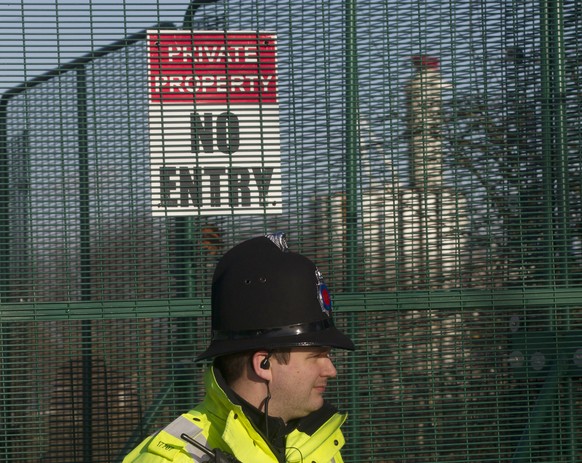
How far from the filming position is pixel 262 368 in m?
2.85

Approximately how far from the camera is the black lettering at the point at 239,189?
5.51 meters

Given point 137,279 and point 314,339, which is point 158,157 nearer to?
point 137,279

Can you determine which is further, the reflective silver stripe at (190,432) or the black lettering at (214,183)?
the black lettering at (214,183)

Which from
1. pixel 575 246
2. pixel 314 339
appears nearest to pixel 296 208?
pixel 575 246

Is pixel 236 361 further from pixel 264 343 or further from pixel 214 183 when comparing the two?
pixel 214 183

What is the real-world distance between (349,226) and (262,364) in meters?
2.77

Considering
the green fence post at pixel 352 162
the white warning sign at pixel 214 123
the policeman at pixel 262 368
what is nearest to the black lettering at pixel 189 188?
the white warning sign at pixel 214 123

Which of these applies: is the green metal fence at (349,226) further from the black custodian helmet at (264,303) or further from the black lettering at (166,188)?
the black custodian helmet at (264,303)

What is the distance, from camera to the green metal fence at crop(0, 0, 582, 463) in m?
5.38

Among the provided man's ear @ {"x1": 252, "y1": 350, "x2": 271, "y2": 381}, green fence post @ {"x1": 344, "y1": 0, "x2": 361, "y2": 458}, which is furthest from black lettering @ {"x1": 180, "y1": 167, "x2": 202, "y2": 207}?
man's ear @ {"x1": 252, "y1": 350, "x2": 271, "y2": 381}

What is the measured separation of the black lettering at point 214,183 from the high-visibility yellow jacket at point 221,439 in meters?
2.68

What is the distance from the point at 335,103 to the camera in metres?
5.57

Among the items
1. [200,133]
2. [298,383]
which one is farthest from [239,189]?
[298,383]

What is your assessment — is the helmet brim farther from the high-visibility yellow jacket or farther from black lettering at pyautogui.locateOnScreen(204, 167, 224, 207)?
black lettering at pyautogui.locateOnScreen(204, 167, 224, 207)
